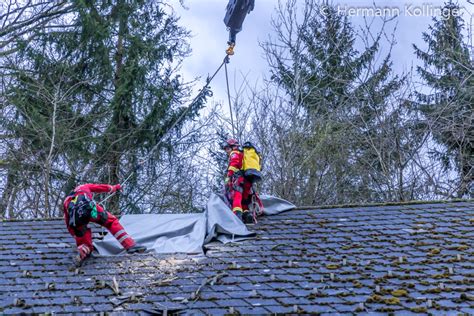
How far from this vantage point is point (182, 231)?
28.3 feet

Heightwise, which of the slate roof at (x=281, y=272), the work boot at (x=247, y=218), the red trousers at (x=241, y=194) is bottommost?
the slate roof at (x=281, y=272)

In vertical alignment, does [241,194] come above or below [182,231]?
above

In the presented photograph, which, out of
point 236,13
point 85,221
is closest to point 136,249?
point 85,221

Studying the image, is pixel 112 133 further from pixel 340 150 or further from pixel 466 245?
pixel 466 245

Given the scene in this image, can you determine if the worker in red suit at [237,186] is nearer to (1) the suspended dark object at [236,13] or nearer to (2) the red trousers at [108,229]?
(2) the red trousers at [108,229]

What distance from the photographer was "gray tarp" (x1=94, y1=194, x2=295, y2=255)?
26.5ft

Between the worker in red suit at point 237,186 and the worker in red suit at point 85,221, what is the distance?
1.55 metres

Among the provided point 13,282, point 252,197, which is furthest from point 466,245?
point 13,282

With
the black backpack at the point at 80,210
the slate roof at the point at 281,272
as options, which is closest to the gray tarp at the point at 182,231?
the slate roof at the point at 281,272

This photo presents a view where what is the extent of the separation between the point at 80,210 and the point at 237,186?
2224 mm

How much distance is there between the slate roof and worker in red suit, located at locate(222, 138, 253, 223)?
28 centimetres

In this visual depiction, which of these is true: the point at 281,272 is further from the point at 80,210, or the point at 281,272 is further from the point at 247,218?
the point at 80,210

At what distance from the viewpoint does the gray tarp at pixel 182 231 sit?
8062mm

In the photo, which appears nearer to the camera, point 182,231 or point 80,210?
point 80,210
